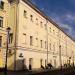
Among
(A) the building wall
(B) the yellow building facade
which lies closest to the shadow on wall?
(B) the yellow building facade

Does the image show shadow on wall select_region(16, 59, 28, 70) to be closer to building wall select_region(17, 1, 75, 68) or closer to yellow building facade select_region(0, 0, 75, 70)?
yellow building facade select_region(0, 0, 75, 70)

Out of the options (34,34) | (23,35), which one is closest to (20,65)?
(23,35)

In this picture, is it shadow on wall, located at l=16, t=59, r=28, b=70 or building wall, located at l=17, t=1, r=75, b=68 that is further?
building wall, located at l=17, t=1, r=75, b=68

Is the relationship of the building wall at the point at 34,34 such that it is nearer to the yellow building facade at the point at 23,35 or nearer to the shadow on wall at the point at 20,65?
the yellow building facade at the point at 23,35

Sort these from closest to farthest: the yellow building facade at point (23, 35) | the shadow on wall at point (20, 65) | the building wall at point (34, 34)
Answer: the shadow on wall at point (20, 65) → the yellow building facade at point (23, 35) → the building wall at point (34, 34)

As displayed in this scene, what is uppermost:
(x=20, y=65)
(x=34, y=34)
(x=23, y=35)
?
(x=34, y=34)

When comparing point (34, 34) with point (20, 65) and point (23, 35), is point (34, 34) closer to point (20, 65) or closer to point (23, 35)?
point (23, 35)

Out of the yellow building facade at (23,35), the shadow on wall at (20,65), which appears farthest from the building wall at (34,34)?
the shadow on wall at (20,65)

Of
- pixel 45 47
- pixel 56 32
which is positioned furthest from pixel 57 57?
pixel 45 47

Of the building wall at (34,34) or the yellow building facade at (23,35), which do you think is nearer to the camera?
the yellow building facade at (23,35)

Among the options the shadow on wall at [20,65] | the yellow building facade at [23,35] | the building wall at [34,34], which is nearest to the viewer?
the shadow on wall at [20,65]

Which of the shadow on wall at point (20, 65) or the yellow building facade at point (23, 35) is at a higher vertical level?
the yellow building facade at point (23, 35)

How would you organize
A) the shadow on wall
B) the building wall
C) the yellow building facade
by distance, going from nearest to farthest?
1. the shadow on wall
2. the yellow building facade
3. the building wall

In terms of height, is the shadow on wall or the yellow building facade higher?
the yellow building facade
